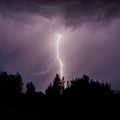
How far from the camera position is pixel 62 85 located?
47875 mm

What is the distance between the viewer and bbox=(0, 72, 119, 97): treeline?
3291 cm

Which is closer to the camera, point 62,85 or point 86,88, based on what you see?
point 86,88

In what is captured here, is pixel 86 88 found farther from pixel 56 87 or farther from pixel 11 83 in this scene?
pixel 11 83

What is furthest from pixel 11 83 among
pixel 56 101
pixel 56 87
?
pixel 56 101

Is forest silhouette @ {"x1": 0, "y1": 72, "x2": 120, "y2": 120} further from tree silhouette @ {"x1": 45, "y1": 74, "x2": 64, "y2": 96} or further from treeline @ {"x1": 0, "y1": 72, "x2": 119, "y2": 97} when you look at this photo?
tree silhouette @ {"x1": 45, "y1": 74, "x2": 64, "y2": 96}

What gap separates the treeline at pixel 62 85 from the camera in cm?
3291

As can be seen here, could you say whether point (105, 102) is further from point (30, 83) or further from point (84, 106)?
point (30, 83)

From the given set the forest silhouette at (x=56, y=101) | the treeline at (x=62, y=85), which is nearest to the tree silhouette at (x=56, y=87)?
the treeline at (x=62, y=85)

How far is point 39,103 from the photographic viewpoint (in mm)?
35188

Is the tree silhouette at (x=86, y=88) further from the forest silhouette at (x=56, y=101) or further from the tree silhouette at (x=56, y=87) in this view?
the tree silhouette at (x=56, y=87)

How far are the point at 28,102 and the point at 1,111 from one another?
203 inches

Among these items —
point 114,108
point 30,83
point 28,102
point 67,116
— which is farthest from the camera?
point 30,83

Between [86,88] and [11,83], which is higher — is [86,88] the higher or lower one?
the lower one

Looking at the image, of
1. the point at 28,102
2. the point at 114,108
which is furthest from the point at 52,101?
the point at 114,108
